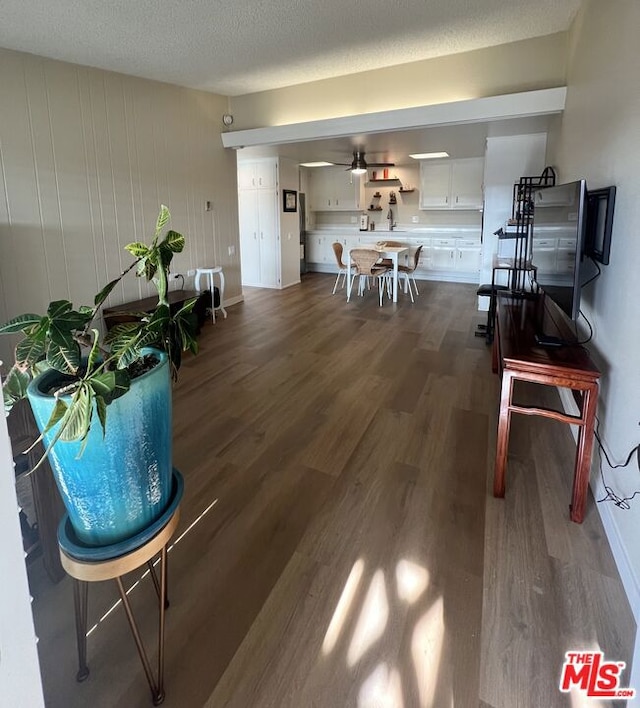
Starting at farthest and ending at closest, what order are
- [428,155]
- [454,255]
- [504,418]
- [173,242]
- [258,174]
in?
[454,255], [428,155], [258,174], [504,418], [173,242]

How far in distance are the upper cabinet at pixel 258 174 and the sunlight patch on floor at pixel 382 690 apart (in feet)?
23.2

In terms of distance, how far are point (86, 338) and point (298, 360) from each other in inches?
119

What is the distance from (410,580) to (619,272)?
5.18ft

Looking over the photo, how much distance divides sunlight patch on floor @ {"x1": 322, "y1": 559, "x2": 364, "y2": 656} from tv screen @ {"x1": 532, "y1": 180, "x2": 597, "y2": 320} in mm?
1481

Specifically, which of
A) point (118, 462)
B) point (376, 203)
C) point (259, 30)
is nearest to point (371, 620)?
point (118, 462)

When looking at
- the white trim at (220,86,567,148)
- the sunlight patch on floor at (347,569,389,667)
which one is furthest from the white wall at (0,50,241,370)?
the sunlight patch on floor at (347,569,389,667)

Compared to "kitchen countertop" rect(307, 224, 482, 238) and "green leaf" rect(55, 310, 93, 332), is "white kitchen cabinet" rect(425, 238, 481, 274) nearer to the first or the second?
"kitchen countertop" rect(307, 224, 482, 238)

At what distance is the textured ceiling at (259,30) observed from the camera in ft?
10.4

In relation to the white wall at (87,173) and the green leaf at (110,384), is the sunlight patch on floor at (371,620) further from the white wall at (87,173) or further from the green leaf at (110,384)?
the white wall at (87,173)

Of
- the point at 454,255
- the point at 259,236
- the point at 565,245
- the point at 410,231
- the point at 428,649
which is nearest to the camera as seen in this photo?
the point at 428,649

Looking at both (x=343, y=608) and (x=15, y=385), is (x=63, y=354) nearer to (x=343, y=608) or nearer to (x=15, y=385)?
(x=15, y=385)

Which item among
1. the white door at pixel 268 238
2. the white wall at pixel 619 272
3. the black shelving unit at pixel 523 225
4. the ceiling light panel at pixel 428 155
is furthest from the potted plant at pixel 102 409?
the ceiling light panel at pixel 428 155

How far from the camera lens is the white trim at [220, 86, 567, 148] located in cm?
403

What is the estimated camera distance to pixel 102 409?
0.86 meters
